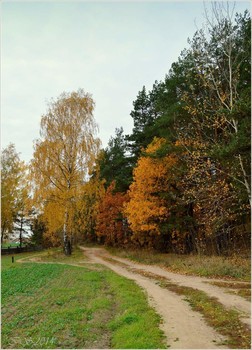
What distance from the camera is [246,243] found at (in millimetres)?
21344

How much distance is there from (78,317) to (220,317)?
412cm

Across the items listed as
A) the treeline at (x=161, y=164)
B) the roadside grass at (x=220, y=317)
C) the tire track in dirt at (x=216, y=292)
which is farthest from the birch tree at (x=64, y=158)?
the roadside grass at (x=220, y=317)

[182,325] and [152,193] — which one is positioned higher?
[152,193]

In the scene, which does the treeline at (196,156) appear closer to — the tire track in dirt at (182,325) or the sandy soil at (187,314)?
the sandy soil at (187,314)

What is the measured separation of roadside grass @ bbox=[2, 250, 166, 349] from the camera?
24.0ft

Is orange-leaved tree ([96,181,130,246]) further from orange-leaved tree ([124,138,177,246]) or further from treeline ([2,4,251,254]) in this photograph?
orange-leaved tree ([124,138,177,246])

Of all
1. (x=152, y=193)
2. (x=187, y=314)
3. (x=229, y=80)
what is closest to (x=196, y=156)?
(x=229, y=80)

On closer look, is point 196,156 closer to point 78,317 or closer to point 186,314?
point 186,314

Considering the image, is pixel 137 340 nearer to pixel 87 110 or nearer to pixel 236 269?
pixel 236 269

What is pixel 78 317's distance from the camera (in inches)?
366

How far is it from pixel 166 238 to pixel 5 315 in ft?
70.0

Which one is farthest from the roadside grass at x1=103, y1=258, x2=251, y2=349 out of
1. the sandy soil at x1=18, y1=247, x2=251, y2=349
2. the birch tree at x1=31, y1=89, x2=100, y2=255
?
the birch tree at x1=31, y1=89, x2=100, y2=255

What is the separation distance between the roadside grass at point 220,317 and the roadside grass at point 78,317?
1463 millimetres

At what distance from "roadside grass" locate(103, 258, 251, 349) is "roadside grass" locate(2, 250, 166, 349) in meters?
1.46
